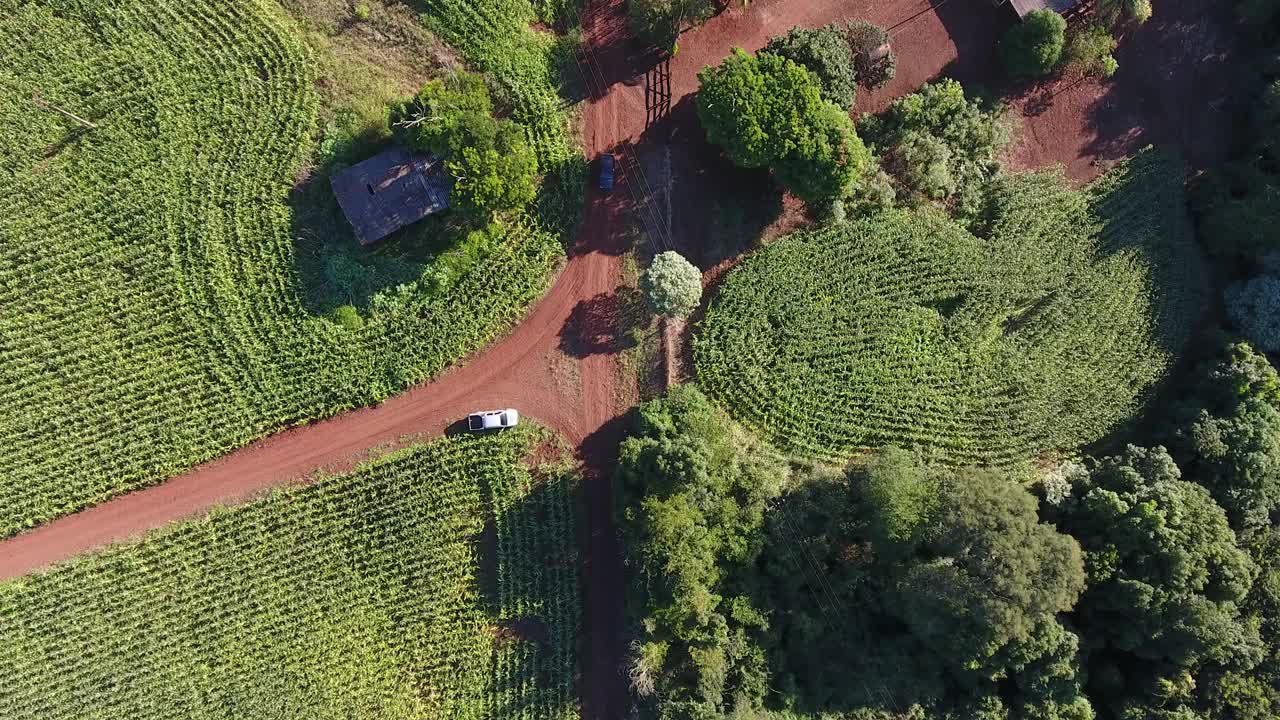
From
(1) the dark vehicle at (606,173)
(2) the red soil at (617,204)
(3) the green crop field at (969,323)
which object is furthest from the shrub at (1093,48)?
(1) the dark vehicle at (606,173)

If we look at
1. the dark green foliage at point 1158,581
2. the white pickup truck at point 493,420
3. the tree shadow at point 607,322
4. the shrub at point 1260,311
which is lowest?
the dark green foliage at point 1158,581

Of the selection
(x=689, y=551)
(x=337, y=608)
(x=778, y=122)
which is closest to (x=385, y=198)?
(x=778, y=122)

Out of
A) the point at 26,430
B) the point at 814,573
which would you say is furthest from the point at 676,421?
the point at 26,430

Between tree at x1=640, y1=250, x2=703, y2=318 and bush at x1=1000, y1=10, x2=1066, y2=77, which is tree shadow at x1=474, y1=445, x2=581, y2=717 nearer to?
tree at x1=640, y1=250, x2=703, y2=318

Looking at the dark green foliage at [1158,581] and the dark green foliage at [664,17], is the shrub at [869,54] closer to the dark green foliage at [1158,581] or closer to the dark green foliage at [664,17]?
the dark green foliage at [664,17]

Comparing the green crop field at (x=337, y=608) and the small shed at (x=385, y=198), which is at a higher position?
the small shed at (x=385, y=198)

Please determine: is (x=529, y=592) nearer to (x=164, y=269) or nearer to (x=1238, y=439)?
(x=164, y=269)
